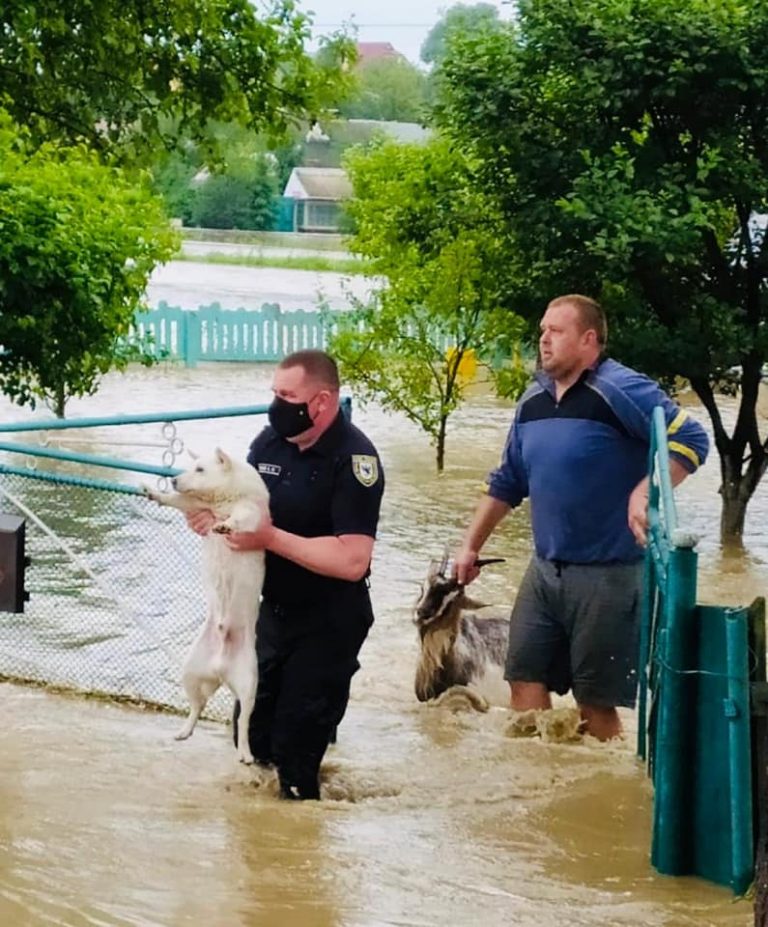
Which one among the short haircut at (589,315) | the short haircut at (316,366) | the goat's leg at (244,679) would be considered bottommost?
the goat's leg at (244,679)

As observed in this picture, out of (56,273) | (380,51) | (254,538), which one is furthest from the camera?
(380,51)

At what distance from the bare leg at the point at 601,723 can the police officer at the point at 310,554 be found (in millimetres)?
Answer: 1178

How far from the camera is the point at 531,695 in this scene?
6500mm

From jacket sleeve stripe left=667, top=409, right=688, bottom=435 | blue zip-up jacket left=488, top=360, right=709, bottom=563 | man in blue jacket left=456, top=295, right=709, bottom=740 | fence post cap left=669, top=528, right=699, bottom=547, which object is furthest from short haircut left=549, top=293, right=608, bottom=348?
fence post cap left=669, top=528, right=699, bottom=547

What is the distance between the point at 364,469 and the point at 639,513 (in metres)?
1.11

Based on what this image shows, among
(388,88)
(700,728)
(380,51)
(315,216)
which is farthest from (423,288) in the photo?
(380,51)

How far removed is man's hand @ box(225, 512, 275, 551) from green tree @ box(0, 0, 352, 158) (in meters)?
5.66

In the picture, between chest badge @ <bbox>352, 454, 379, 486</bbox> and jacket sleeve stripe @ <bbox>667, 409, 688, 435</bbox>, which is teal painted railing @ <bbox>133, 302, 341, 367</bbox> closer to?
jacket sleeve stripe @ <bbox>667, 409, 688, 435</bbox>

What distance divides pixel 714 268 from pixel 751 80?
170 cm

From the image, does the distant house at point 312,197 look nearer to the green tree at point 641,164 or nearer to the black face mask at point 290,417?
the green tree at point 641,164

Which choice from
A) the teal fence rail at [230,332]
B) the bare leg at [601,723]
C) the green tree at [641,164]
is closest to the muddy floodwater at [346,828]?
the bare leg at [601,723]

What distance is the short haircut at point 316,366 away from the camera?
5.47 metres

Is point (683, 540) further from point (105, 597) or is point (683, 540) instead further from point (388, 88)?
point (388, 88)

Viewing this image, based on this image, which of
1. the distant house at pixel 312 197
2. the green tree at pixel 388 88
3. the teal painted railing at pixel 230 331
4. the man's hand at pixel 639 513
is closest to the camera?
the man's hand at pixel 639 513
